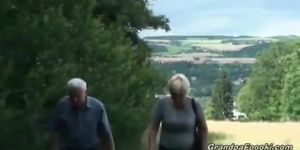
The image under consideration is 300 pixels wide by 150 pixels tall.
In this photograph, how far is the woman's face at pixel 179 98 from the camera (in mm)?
9542

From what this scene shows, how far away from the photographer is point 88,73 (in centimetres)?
2020

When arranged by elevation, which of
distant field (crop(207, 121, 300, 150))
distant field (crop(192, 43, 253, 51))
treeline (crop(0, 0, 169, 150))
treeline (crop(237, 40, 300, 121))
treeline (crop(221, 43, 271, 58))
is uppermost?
treeline (crop(0, 0, 169, 150))

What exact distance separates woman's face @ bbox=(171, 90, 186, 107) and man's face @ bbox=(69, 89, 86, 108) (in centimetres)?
83

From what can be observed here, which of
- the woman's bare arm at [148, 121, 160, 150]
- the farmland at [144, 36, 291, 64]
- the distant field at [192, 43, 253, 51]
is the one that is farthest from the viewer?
the distant field at [192, 43, 253, 51]

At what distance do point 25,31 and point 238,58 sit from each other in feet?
263

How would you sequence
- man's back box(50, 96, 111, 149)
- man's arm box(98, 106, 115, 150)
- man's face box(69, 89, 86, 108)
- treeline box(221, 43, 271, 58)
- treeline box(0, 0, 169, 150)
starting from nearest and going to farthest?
man's face box(69, 89, 86, 108), man's back box(50, 96, 111, 149), man's arm box(98, 106, 115, 150), treeline box(0, 0, 169, 150), treeline box(221, 43, 271, 58)

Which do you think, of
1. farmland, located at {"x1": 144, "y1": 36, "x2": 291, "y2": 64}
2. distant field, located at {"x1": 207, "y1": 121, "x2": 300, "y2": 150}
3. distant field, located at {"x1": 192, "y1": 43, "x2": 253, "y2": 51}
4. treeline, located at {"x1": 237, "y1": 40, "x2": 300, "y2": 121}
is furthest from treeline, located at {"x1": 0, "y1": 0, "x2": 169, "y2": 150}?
distant field, located at {"x1": 192, "y1": 43, "x2": 253, "y2": 51}

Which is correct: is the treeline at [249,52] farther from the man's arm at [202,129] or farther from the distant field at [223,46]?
the man's arm at [202,129]

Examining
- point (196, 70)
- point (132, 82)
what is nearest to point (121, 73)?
point (132, 82)

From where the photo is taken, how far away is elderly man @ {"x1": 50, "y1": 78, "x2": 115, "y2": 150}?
31.0 feet

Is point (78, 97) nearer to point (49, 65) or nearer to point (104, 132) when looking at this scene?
point (104, 132)

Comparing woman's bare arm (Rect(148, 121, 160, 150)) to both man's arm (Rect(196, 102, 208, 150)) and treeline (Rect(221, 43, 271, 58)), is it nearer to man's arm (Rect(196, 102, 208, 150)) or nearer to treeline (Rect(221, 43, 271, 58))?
man's arm (Rect(196, 102, 208, 150))

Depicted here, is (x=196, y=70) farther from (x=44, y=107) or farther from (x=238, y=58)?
(x=44, y=107)

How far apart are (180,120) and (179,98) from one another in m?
0.20
